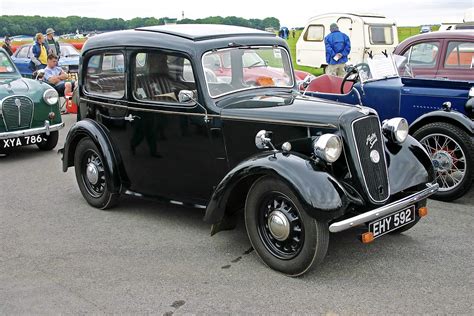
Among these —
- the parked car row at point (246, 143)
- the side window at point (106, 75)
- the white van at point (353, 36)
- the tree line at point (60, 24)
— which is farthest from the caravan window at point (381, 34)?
the tree line at point (60, 24)

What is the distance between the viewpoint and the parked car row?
3994 mm

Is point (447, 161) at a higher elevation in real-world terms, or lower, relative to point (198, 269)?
higher

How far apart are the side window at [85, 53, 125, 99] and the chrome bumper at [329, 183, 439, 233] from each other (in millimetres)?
2692

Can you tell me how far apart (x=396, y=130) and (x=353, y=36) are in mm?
13072

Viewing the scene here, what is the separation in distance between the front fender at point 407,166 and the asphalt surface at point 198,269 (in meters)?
0.57

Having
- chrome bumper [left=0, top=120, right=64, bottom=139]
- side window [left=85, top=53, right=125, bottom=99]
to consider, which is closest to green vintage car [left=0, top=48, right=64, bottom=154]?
chrome bumper [left=0, top=120, right=64, bottom=139]

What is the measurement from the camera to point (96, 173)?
5777 mm

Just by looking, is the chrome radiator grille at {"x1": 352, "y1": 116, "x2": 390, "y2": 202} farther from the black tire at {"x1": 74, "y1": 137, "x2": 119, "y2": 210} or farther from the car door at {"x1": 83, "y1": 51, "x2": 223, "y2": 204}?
the black tire at {"x1": 74, "y1": 137, "x2": 119, "y2": 210}

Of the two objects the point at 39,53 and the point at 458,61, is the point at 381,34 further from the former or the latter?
the point at 39,53

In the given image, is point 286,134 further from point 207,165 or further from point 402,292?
point 402,292

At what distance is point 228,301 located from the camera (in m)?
3.71

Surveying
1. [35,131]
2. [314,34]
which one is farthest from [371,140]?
[314,34]

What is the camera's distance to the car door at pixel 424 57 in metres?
8.20

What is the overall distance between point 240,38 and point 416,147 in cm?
187
